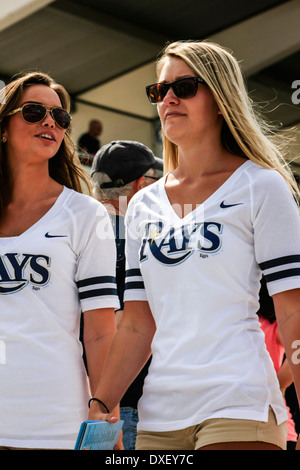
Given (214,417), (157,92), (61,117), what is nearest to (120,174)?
(61,117)

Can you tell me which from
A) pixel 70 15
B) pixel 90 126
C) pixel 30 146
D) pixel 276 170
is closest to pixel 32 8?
pixel 70 15

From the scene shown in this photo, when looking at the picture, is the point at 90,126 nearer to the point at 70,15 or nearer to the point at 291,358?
the point at 70,15

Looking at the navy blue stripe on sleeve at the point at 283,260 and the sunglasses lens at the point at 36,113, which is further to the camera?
the sunglasses lens at the point at 36,113

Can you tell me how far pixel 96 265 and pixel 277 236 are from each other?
81cm

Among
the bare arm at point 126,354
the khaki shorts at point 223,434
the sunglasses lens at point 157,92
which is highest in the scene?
the sunglasses lens at point 157,92

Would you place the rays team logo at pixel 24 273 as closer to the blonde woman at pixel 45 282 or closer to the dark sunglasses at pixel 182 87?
the blonde woman at pixel 45 282

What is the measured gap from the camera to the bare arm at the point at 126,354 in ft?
8.77

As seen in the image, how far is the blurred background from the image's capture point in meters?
11.7

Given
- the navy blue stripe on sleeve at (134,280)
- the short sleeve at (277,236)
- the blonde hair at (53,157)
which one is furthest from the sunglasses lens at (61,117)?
the short sleeve at (277,236)

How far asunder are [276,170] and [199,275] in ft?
1.51

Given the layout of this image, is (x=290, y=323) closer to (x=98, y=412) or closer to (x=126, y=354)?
(x=126, y=354)

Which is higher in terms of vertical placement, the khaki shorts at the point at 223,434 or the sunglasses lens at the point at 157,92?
the sunglasses lens at the point at 157,92

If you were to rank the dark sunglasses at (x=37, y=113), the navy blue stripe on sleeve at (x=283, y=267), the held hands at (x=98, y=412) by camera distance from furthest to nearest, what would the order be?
the dark sunglasses at (x=37, y=113), the held hands at (x=98, y=412), the navy blue stripe on sleeve at (x=283, y=267)

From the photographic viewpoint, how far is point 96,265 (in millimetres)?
3012
